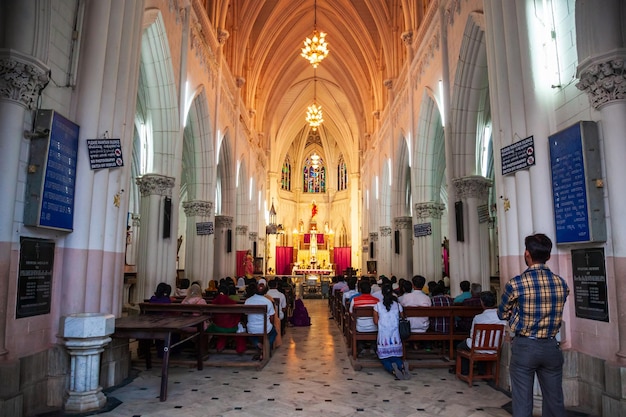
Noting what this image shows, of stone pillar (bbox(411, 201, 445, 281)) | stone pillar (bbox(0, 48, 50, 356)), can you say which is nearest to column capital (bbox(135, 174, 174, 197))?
stone pillar (bbox(0, 48, 50, 356))

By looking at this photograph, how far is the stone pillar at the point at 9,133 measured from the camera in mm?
4589

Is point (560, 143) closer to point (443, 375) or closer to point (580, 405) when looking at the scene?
point (580, 405)

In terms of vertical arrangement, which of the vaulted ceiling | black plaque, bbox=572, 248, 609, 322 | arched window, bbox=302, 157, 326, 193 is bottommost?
black plaque, bbox=572, 248, 609, 322

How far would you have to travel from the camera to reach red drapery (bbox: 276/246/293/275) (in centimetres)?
3853

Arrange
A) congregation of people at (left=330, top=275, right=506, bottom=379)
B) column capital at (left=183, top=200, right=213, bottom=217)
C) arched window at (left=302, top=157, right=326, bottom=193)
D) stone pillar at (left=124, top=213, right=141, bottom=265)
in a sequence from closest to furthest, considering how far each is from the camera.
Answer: congregation of people at (left=330, top=275, right=506, bottom=379) → column capital at (left=183, top=200, right=213, bottom=217) → stone pillar at (left=124, top=213, right=141, bottom=265) → arched window at (left=302, top=157, right=326, bottom=193)

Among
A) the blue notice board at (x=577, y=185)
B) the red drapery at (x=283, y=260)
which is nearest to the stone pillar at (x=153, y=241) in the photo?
the blue notice board at (x=577, y=185)

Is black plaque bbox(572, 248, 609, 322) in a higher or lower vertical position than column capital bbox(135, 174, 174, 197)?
lower

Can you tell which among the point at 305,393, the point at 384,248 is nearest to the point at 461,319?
the point at 305,393

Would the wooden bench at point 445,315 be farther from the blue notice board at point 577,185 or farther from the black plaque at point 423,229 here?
the black plaque at point 423,229

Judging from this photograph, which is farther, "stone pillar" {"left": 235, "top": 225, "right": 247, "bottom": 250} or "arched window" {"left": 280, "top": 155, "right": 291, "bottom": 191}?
"arched window" {"left": 280, "top": 155, "right": 291, "bottom": 191}

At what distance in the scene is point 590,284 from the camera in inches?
203

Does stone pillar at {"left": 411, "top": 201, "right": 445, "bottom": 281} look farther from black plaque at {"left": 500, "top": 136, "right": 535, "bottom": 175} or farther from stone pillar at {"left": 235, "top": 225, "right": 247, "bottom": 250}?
stone pillar at {"left": 235, "top": 225, "right": 247, "bottom": 250}

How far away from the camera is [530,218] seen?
5973 millimetres

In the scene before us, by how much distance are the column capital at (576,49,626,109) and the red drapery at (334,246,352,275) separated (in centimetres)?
3378
